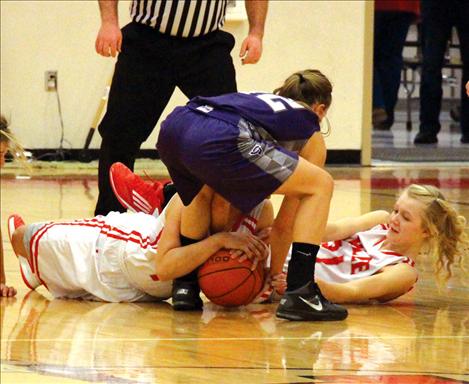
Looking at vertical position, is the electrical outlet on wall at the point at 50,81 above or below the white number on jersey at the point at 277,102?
below

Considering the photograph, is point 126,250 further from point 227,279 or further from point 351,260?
point 351,260

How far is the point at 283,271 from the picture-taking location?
394 cm

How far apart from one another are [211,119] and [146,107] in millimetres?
1407

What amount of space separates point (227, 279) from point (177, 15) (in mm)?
1600

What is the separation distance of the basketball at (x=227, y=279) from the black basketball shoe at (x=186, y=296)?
38 mm

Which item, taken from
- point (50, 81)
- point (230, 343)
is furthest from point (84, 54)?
point (230, 343)

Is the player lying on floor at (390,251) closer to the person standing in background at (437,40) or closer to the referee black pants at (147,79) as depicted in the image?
the referee black pants at (147,79)

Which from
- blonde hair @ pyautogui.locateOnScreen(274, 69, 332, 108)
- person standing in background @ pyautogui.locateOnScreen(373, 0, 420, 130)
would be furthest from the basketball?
Answer: person standing in background @ pyautogui.locateOnScreen(373, 0, 420, 130)

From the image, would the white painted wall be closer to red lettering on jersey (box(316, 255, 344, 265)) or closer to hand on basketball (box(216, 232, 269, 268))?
red lettering on jersey (box(316, 255, 344, 265))

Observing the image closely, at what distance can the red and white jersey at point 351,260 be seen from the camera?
→ 4043mm

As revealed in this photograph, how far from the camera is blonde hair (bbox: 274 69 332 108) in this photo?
13.2 feet

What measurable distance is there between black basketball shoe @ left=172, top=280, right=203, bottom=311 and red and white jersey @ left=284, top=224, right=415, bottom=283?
357mm

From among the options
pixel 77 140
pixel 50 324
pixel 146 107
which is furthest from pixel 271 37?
pixel 50 324

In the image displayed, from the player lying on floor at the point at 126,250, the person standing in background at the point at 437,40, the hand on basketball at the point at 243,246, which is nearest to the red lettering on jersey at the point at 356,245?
the player lying on floor at the point at 126,250
